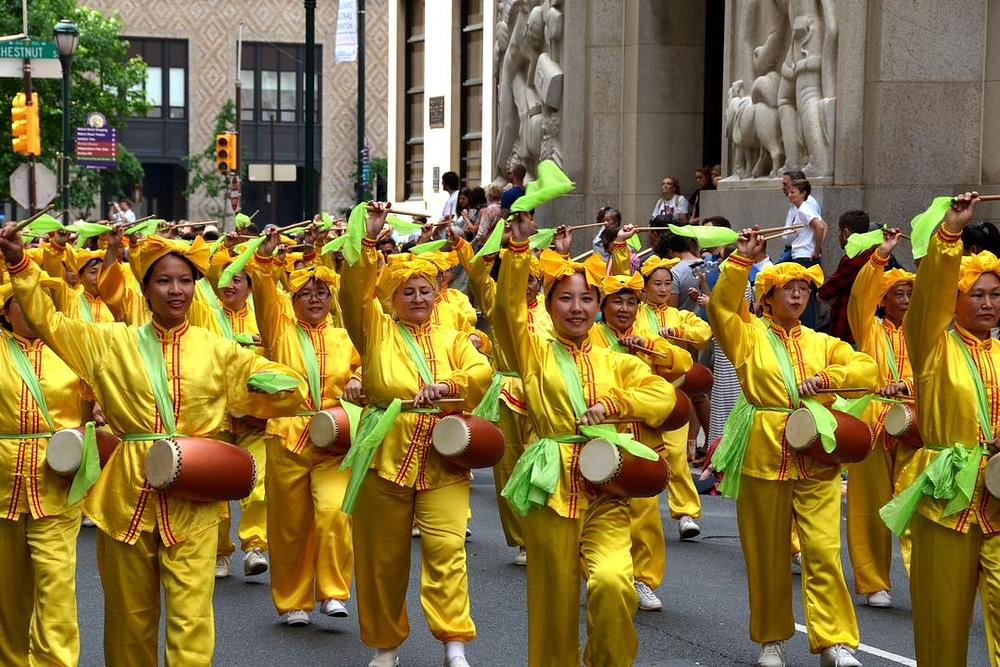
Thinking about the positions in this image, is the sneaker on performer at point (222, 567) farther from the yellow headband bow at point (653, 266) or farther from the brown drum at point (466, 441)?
the yellow headband bow at point (653, 266)

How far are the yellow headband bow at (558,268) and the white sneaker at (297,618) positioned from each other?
2.69 m

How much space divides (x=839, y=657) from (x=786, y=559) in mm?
537

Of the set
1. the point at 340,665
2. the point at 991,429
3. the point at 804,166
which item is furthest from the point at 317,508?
the point at 804,166

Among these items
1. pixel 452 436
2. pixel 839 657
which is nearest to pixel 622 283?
pixel 452 436

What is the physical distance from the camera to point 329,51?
65.5m

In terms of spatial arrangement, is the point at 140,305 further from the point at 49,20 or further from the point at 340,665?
the point at 49,20

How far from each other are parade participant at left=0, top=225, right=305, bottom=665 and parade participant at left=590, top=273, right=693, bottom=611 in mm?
2844

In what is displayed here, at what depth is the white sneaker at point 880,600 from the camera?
372 inches

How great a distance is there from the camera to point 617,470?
270 inches

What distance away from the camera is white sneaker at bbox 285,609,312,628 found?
29.6 feet

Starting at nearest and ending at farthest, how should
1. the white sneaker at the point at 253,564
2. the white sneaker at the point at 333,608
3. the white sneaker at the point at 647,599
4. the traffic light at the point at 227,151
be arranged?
the white sneaker at the point at 333,608, the white sneaker at the point at 647,599, the white sneaker at the point at 253,564, the traffic light at the point at 227,151

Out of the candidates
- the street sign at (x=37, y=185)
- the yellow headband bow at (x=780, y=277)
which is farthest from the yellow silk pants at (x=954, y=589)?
the street sign at (x=37, y=185)

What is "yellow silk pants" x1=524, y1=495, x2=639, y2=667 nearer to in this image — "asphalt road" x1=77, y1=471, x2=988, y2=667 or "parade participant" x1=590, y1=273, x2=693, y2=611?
"asphalt road" x1=77, y1=471, x2=988, y2=667

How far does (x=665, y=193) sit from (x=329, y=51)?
49.4 meters
